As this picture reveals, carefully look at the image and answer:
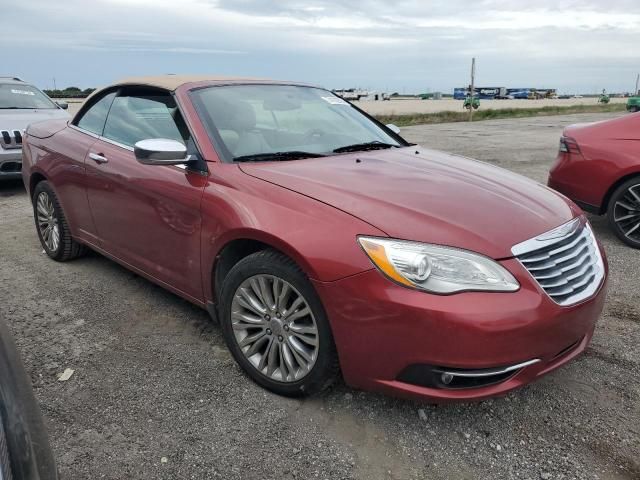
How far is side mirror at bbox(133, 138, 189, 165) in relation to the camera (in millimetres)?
2766

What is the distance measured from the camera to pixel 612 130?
5.11 meters

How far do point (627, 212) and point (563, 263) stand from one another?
3163mm

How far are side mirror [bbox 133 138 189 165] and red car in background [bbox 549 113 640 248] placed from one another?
157 inches

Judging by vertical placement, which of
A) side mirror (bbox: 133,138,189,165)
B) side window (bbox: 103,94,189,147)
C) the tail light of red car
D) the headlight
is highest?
side window (bbox: 103,94,189,147)

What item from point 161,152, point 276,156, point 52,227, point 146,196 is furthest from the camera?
point 52,227

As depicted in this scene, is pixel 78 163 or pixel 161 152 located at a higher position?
pixel 161 152

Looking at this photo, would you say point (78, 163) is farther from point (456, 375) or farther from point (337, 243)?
point (456, 375)

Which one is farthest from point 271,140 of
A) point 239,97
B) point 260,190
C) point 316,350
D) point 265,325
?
point 316,350

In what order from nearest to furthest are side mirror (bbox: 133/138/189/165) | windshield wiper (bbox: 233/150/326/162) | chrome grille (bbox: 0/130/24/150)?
1. side mirror (bbox: 133/138/189/165)
2. windshield wiper (bbox: 233/150/326/162)
3. chrome grille (bbox: 0/130/24/150)

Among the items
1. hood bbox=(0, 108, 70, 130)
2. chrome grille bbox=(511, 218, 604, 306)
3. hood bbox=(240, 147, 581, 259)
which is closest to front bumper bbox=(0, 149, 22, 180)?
hood bbox=(0, 108, 70, 130)

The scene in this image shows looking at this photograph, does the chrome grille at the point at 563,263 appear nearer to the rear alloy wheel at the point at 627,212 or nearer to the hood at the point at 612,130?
the rear alloy wheel at the point at 627,212

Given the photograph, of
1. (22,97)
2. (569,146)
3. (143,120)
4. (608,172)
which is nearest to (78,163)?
(143,120)

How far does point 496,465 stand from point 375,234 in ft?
3.54

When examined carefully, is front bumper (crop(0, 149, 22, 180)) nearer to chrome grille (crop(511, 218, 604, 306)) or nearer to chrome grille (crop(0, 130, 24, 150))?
chrome grille (crop(0, 130, 24, 150))
